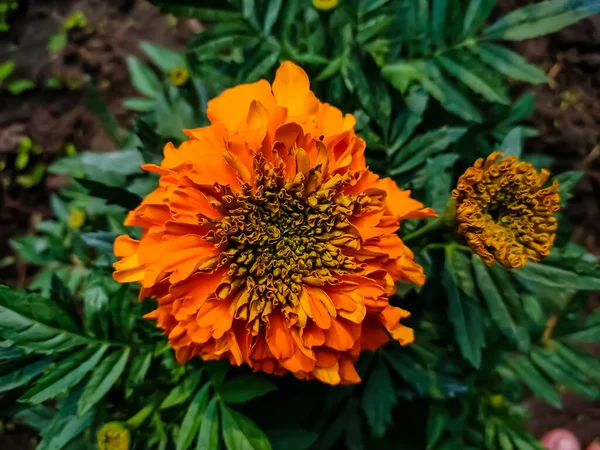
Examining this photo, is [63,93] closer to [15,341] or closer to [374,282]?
[15,341]

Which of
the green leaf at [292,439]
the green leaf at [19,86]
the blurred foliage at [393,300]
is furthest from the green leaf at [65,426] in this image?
the green leaf at [19,86]

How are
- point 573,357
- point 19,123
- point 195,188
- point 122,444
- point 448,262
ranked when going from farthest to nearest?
point 19,123 < point 573,357 < point 448,262 < point 122,444 < point 195,188

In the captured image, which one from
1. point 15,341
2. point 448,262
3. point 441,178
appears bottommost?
point 15,341

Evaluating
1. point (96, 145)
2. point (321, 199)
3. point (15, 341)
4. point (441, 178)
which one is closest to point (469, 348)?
point (441, 178)

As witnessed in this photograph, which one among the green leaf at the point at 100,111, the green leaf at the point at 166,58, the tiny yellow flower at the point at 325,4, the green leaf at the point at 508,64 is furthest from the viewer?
the green leaf at the point at 166,58

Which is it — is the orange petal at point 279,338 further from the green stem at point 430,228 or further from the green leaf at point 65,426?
the green leaf at point 65,426

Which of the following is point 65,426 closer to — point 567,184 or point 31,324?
point 31,324

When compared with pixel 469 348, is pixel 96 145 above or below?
below

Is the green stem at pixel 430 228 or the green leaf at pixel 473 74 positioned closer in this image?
the green stem at pixel 430 228
